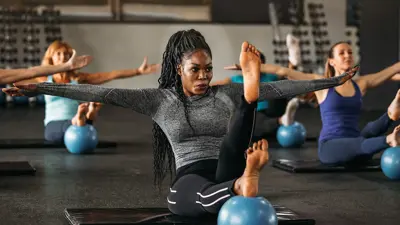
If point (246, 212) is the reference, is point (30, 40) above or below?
above

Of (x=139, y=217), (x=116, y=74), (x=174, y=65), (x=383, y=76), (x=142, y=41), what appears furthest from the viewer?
(x=142, y=41)

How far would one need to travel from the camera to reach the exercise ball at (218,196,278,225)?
2.61 meters

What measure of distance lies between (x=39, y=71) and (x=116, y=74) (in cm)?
179

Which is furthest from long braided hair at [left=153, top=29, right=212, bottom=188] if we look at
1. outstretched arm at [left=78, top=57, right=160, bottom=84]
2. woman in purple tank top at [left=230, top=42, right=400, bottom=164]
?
outstretched arm at [left=78, top=57, right=160, bottom=84]

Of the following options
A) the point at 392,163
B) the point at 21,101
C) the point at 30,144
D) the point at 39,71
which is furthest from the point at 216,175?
the point at 21,101

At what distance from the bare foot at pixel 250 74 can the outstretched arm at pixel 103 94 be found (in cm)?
53

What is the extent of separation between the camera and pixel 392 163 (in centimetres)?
435

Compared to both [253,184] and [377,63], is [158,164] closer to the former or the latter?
[253,184]

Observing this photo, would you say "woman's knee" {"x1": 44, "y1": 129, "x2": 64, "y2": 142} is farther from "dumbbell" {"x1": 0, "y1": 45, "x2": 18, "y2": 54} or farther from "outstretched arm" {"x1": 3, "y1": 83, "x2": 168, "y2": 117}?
"dumbbell" {"x1": 0, "y1": 45, "x2": 18, "y2": 54}

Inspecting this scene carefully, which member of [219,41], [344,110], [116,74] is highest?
[219,41]

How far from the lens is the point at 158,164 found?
334 cm

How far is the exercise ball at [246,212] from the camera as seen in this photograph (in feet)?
8.57

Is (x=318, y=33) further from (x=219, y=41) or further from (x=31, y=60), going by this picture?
(x=31, y=60)

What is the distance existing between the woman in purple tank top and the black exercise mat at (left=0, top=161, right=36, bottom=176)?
166 centimetres
